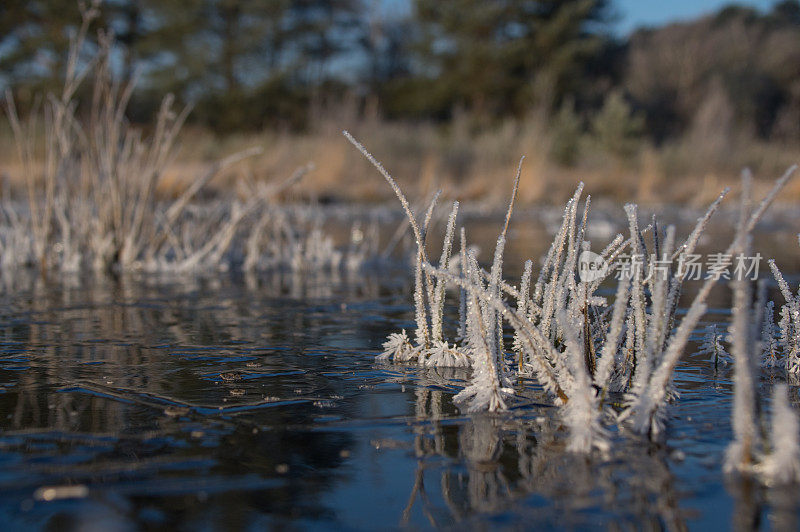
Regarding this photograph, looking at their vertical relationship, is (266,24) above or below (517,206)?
above

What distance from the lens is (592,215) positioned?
37.9 feet

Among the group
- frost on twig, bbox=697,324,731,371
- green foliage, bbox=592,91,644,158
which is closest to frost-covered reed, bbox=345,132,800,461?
frost on twig, bbox=697,324,731,371

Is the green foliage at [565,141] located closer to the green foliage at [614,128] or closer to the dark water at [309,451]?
the green foliage at [614,128]

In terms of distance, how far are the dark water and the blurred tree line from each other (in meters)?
19.0

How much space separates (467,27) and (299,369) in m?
24.1

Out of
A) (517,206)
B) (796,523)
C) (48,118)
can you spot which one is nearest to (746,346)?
(796,523)

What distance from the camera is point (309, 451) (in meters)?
1.70

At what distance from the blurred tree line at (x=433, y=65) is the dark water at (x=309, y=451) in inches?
746

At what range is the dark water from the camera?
1.39m

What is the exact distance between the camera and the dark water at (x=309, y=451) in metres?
1.39

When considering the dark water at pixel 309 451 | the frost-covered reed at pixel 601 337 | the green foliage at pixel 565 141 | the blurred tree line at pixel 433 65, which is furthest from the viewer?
the blurred tree line at pixel 433 65

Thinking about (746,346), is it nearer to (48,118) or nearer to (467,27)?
(48,118)

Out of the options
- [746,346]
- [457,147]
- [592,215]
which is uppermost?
[457,147]

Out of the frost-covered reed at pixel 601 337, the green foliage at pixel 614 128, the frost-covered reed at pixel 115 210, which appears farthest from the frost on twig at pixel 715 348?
the green foliage at pixel 614 128
